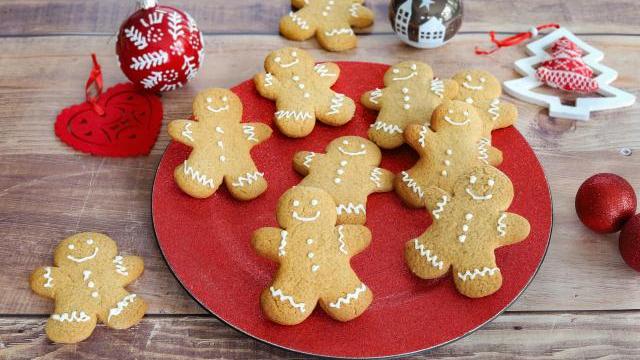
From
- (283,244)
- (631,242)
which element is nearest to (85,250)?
(283,244)

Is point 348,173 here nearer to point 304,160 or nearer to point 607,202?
point 304,160

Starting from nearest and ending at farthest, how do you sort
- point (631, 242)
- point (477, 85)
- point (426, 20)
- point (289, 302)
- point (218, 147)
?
point (289, 302), point (631, 242), point (218, 147), point (477, 85), point (426, 20)

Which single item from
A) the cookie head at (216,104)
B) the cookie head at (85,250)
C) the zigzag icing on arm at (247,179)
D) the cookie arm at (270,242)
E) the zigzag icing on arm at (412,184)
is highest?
the cookie head at (216,104)

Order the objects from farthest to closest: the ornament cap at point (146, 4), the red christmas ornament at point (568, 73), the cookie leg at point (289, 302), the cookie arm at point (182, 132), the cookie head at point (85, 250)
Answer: the red christmas ornament at point (568, 73) → the ornament cap at point (146, 4) → the cookie arm at point (182, 132) → the cookie head at point (85, 250) → the cookie leg at point (289, 302)

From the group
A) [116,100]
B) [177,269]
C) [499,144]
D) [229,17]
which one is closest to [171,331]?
[177,269]

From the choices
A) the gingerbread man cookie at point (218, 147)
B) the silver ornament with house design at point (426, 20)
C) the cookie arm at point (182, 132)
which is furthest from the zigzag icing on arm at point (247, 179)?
the silver ornament with house design at point (426, 20)

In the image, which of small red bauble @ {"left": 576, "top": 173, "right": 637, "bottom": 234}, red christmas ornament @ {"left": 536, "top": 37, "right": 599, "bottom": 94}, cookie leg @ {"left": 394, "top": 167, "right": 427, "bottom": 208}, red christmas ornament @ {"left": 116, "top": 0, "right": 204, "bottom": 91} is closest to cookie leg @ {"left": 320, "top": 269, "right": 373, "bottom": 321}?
cookie leg @ {"left": 394, "top": 167, "right": 427, "bottom": 208}

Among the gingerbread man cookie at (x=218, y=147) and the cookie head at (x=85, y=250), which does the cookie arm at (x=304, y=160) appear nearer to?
the gingerbread man cookie at (x=218, y=147)
